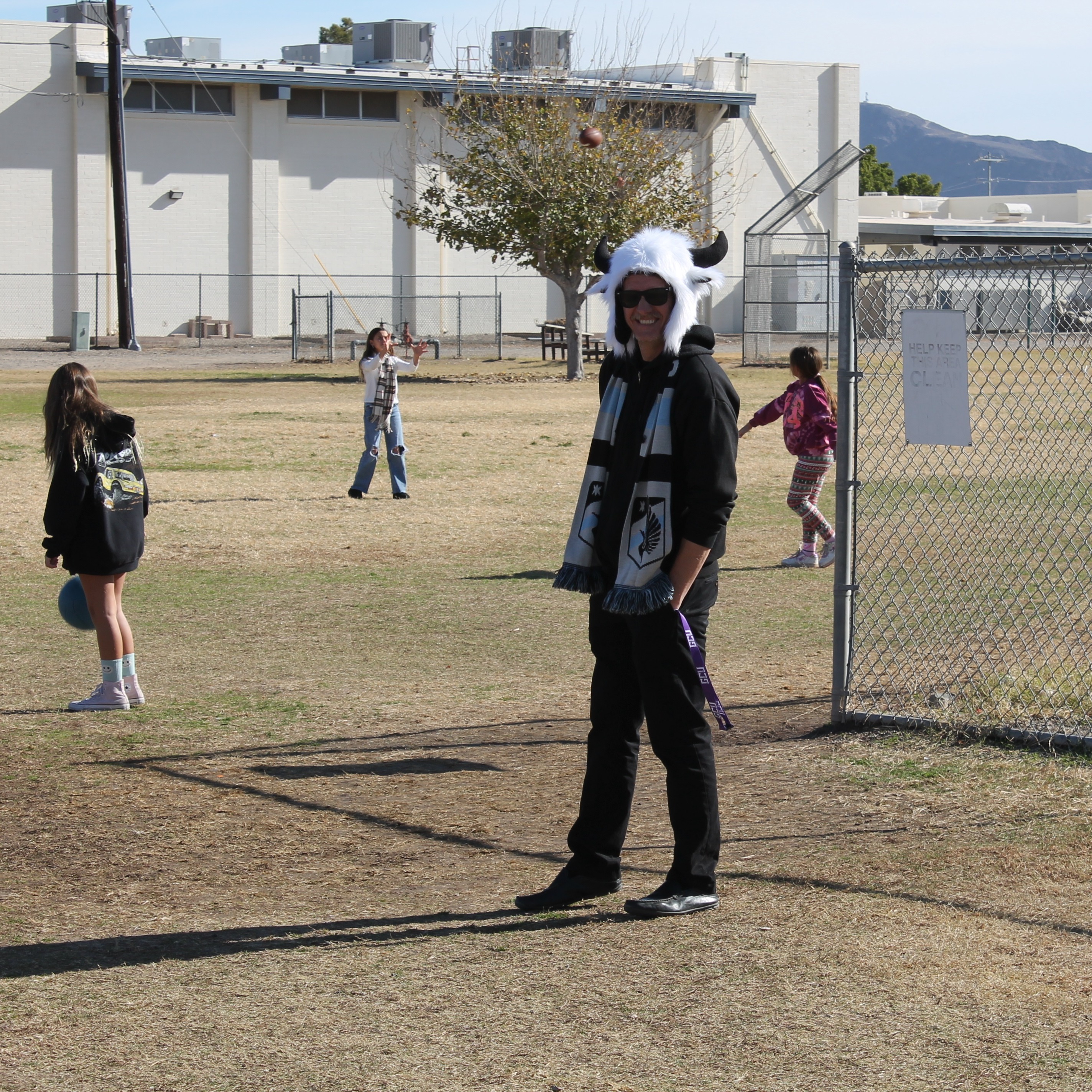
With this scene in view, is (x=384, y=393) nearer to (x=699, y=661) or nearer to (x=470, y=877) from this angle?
(x=470, y=877)

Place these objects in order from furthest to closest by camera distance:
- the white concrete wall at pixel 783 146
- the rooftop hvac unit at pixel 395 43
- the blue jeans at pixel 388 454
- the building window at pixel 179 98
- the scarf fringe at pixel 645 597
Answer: the white concrete wall at pixel 783 146, the rooftop hvac unit at pixel 395 43, the building window at pixel 179 98, the blue jeans at pixel 388 454, the scarf fringe at pixel 645 597

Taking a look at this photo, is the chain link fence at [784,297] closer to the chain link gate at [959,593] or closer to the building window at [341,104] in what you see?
the building window at [341,104]

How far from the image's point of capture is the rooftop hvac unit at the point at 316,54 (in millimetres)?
51219

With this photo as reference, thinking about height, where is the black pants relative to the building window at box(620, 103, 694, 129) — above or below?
below

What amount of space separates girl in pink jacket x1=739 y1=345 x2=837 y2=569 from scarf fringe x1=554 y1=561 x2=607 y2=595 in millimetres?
6570

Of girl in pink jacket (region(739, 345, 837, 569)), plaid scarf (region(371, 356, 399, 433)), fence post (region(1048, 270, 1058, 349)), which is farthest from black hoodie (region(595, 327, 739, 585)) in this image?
plaid scarf (region(371, 356, 399, 433))

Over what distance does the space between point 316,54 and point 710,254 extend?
165ft

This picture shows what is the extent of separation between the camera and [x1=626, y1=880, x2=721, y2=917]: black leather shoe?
4441 mm

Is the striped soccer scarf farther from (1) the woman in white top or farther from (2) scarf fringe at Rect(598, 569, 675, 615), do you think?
(1) the woman in white top

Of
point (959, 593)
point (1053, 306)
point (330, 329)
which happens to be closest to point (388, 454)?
point (1053, 306)

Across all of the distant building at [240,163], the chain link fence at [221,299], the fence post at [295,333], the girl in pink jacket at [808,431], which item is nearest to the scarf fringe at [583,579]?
the girl in pink jacket at [808,431]

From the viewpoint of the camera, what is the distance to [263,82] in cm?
4706

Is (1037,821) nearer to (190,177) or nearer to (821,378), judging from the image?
(821,378)

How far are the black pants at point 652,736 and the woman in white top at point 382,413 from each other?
9707 millimetres
